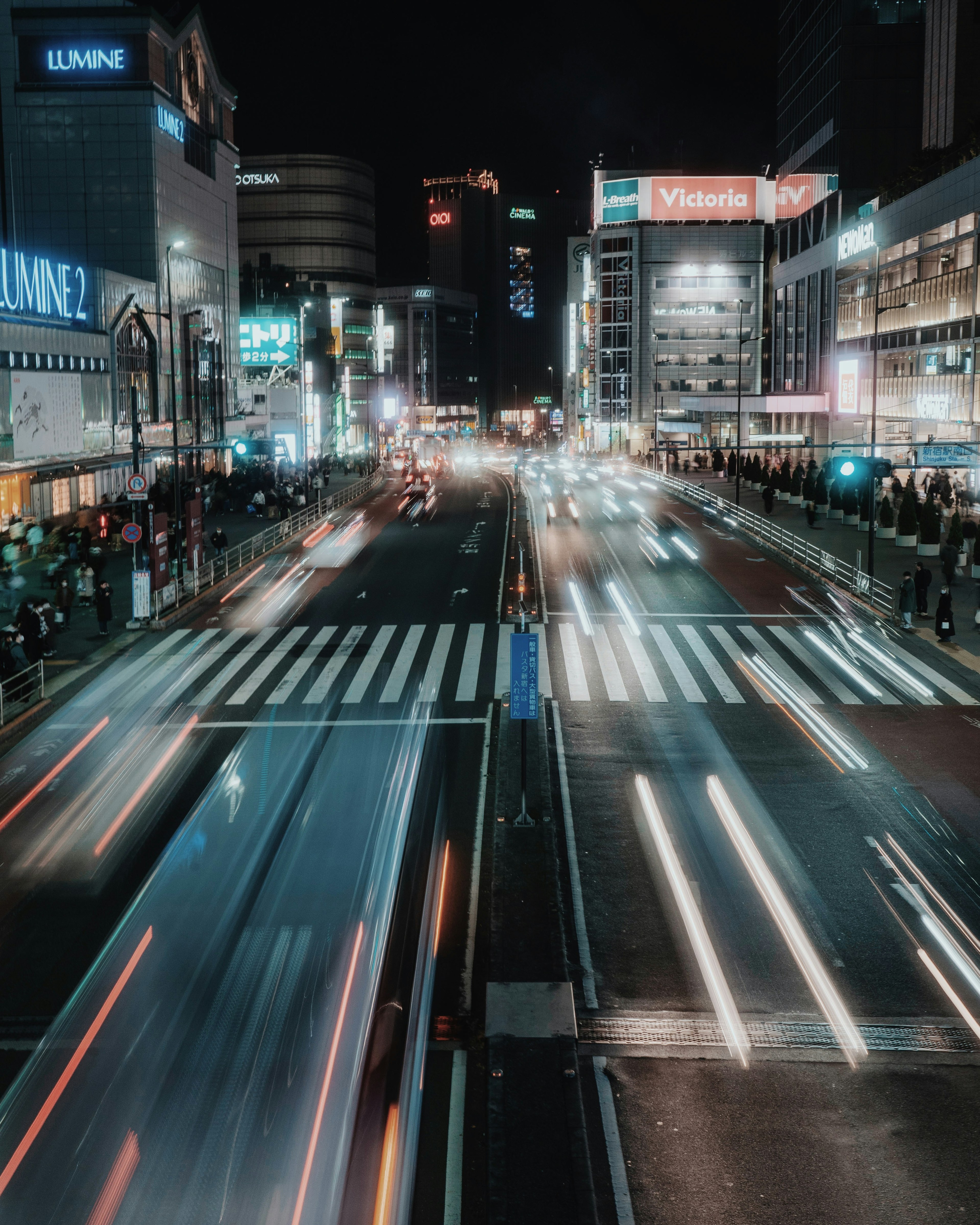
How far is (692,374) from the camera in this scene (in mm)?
140000

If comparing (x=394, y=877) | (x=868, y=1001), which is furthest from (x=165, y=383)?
(x=868, y=1001)

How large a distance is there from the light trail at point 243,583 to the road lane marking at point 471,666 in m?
9.71

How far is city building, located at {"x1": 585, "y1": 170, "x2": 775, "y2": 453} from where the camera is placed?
13788 cm

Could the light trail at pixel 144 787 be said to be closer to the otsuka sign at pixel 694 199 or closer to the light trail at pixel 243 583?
the light trail at pixel 243 583

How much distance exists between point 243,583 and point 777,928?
101ft

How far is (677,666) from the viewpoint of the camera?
91.8ft

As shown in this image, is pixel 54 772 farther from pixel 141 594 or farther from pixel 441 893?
pixel 141 594

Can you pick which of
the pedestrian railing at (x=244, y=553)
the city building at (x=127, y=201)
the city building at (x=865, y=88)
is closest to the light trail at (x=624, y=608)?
the pedestrian railing at (x=244, y=553)

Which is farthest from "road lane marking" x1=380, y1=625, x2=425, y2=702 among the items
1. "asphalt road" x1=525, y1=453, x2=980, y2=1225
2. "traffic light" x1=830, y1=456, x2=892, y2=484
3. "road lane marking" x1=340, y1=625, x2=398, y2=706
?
"traffic light" x1=830, y1=456, x2=892, y2=484

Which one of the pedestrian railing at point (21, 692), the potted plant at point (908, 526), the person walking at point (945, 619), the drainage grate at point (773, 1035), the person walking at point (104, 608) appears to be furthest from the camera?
the potted plant at point (908, 526)

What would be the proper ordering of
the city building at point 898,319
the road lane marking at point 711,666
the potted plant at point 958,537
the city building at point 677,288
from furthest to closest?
the city building at point 677,288
the city building at point 898,319
the potted plant at point 958,537
the road lane marking at point 711,666

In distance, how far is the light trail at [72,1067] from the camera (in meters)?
9.09

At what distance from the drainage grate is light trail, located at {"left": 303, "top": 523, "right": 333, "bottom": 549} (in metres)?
40.6

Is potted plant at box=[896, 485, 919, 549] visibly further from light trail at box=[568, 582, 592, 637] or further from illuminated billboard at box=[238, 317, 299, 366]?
illuminated billboard at box=[238, 317, 299, 366]
